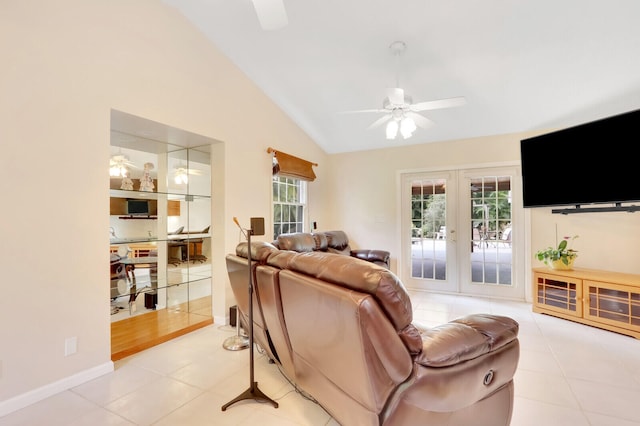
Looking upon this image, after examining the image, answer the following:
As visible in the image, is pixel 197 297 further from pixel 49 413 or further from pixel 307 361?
pixel 307 361

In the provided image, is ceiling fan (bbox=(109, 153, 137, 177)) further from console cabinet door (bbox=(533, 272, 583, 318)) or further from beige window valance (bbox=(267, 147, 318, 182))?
console cabinet door (bbox=(533, 272, 583, 318))

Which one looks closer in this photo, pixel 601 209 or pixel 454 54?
pixel 454 54

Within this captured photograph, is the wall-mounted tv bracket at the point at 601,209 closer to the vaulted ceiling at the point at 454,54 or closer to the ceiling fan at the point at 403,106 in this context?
the vaulted ceiling at the point at 454,54

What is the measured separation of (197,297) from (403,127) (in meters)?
3.35

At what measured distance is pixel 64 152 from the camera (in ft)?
7.43

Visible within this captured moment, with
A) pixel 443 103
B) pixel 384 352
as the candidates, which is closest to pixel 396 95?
pixel 443 103

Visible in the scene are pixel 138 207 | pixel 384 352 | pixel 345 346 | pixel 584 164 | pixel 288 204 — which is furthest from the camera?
pixel 288 204

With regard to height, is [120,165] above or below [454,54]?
below

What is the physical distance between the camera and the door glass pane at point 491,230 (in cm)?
459

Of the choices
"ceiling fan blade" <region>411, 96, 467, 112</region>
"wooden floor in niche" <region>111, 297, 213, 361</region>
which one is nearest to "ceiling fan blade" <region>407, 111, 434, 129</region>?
"ceiling fan blade" <region>411, 96, 467, 112</region>

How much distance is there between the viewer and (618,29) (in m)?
2.74

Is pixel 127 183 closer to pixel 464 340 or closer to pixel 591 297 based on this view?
pixel 464 340

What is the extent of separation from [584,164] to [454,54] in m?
1.99

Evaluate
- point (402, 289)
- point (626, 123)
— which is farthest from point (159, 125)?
point (626, 123)
